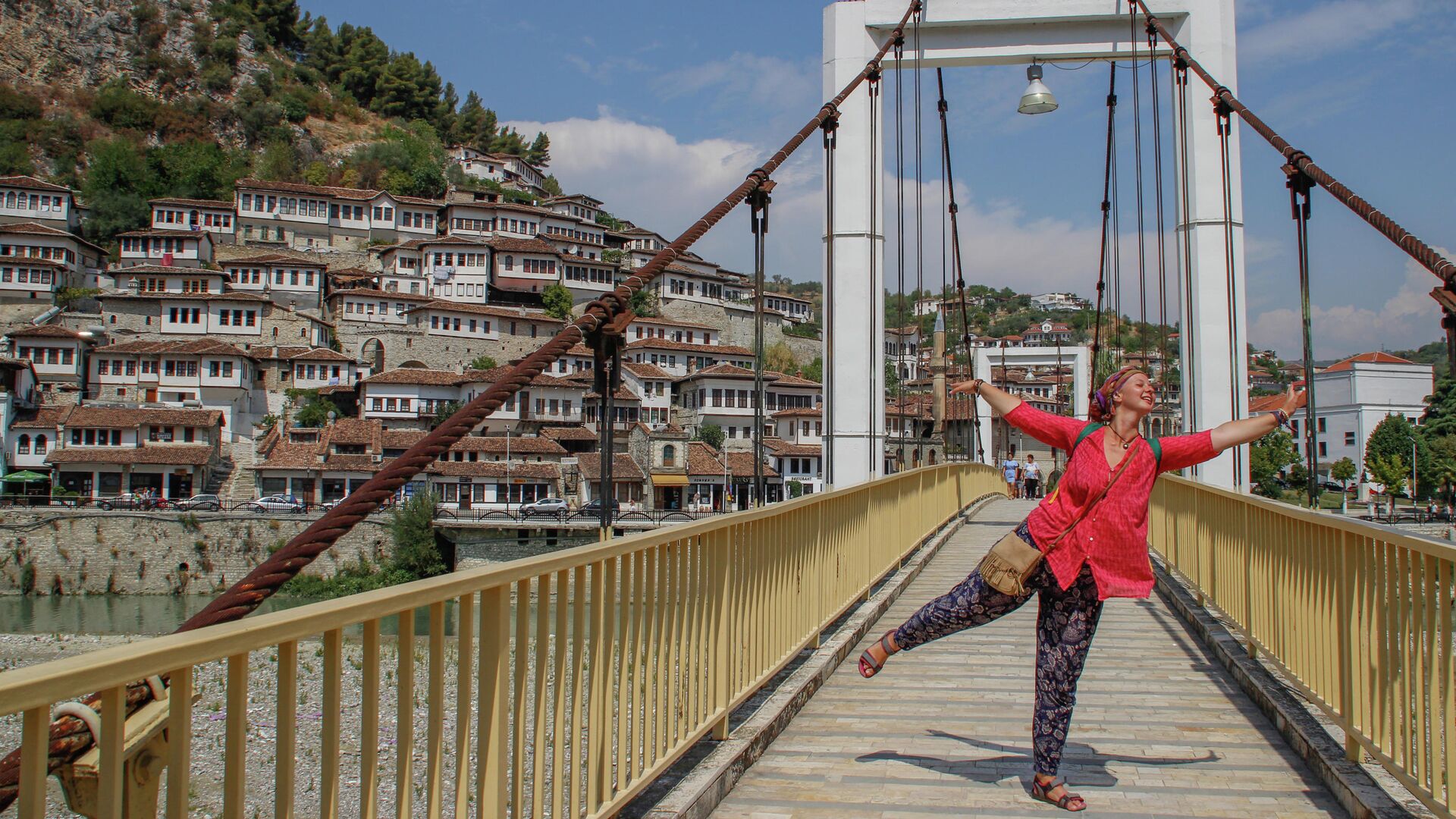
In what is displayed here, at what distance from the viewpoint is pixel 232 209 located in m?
74.5

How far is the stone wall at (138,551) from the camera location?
36.8 meters

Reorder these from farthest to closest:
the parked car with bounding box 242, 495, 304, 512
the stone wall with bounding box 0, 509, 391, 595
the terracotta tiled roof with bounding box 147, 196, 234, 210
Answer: the terracotta tiled roof with bounding box 147, 196, 234, 210 < the parked car with bounding box 242, 495, 304, 512 < the stone wall with bounding box 0, 509, 391, 595

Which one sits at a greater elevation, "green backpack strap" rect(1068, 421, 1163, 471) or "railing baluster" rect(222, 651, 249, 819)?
"green backpack strap" rect(1068, 421, 1163, 471)

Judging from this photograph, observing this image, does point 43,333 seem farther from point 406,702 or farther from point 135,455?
point 406,702

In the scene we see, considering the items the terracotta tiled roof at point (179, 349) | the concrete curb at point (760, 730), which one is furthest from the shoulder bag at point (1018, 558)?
the terracotta tiled roof at point (179, 349)

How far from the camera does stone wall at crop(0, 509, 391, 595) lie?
121 feet

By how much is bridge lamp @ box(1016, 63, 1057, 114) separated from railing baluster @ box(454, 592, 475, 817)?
9.92 meters

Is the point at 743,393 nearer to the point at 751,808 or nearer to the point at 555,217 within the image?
the point at 555,217

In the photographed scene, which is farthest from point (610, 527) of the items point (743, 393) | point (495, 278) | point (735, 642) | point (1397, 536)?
point (495, 278)

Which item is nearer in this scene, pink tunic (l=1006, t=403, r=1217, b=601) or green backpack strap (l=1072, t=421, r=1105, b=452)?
pink tunic (l=1006, t=403, r=1217, b=601)

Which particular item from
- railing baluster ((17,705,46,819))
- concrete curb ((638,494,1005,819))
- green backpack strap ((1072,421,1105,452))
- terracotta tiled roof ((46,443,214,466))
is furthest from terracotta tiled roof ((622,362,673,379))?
railing baluster ((17,705,46,819))

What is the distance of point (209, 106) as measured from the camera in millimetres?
101438

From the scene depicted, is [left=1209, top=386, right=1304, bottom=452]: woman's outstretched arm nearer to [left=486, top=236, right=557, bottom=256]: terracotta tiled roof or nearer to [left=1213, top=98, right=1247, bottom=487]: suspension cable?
[left=1213, top=98, right=1247, bottom=487]: suspension cable

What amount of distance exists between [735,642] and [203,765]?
10834 mm
